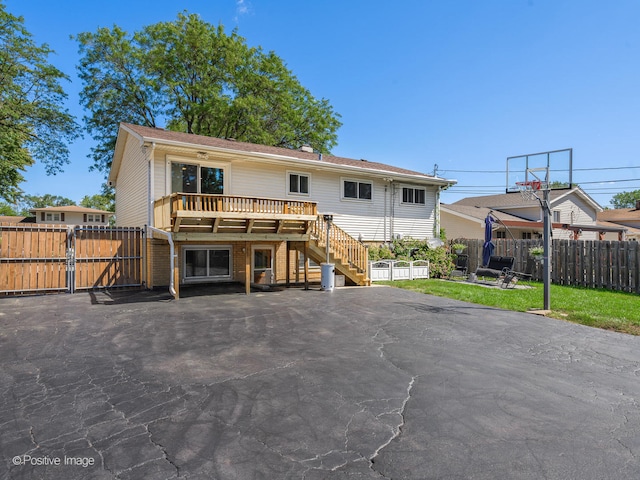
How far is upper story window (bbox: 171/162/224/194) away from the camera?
1221 centimetres

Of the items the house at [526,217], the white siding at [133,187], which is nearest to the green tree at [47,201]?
the white siding at [133,187]

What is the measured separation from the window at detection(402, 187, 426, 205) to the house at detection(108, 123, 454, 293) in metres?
0.07

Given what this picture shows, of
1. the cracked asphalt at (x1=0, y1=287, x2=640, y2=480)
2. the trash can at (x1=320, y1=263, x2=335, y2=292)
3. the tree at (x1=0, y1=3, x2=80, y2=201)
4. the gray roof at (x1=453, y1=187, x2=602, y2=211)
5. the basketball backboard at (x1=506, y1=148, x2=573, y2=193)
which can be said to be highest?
the tree at (x1=0, y1=3, x2=80, y2=201)

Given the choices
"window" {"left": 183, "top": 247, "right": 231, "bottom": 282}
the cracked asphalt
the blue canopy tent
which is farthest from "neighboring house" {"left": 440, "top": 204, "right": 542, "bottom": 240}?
the cracked asphalt

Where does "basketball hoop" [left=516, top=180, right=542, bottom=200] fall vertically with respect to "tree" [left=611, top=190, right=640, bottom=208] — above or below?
below

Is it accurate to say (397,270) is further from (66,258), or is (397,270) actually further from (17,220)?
(17,220)

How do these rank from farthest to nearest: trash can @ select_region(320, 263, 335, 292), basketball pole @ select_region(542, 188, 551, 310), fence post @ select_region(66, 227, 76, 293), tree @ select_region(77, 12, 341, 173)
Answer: tree @ select_region(77, 12, 341, 173) → trash can @ select_region(320, 263, 335, 292) → fence post @ select_region(66, 227, 76, 293) → basketball pole @ select_region(542, 188, 551, 310)

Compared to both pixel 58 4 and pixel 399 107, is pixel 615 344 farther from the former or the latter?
pixel 58 4

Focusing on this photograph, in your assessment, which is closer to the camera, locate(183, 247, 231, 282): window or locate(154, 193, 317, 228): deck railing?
locate(154, 193, 317, 228): deck railing

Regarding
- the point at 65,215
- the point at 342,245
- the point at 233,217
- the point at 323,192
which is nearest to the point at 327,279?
the point at 342,245

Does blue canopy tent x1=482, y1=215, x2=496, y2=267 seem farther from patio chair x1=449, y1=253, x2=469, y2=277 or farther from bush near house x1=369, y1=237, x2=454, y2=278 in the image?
bush near house x1=369, y1=237, x2=454, y2=278

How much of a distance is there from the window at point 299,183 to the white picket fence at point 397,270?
401 cm

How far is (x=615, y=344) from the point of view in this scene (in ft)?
19.9

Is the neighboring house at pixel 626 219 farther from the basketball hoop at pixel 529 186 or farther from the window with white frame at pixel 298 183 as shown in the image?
the window with white frame at pixel 298 183
